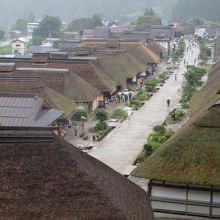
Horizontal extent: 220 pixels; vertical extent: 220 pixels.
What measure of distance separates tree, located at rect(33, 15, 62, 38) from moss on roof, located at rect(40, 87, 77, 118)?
9490cm

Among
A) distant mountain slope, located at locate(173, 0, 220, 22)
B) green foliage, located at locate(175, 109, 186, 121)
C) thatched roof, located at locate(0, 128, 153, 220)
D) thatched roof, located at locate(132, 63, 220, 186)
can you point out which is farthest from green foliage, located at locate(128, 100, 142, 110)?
distant mountain slope, located at locate(173, 0, 220, 22)

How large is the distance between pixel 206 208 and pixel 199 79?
39579 mm

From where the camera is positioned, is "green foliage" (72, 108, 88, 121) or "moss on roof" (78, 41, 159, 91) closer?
"green foliage" (72, 108, 88, 121)

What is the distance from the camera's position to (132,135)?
33094 millimetres

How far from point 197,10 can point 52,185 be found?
551 feet

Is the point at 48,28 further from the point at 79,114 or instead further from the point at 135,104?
the point at 79,114

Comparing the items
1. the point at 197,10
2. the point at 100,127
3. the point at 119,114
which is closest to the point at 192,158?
the point at 100,127

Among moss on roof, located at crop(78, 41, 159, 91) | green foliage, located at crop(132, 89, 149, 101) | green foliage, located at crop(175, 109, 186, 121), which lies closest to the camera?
green foliage, located at crop(175, 109, 186, 121)

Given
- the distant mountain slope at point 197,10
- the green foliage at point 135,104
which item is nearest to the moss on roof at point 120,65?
the green foliage at point 135,104

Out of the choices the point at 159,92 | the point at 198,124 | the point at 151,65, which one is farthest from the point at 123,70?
the point at 198,124

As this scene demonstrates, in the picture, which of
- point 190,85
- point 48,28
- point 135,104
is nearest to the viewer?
point 135,104

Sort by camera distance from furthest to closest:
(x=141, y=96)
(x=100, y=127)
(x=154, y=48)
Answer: (x=154, y=48)
(x=141, y=96)
(x=100, y=127)

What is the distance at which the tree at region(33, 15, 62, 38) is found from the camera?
126 meters

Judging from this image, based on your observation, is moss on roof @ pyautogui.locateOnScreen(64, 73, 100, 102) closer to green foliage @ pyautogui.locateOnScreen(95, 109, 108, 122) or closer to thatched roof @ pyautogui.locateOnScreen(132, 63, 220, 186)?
green foliage @ pyautogui.locateOnScreen(95, 109, 108, 122)
